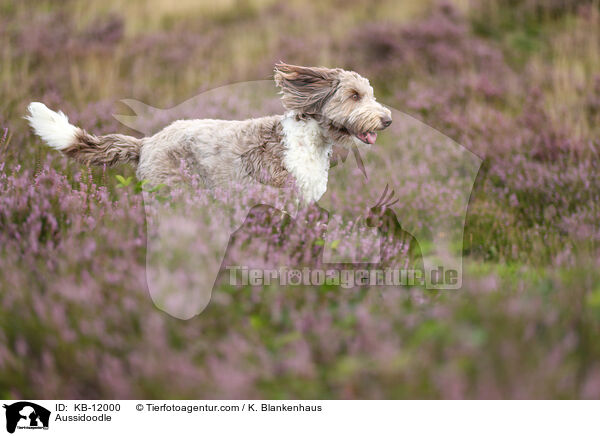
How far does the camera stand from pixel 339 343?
8.53 ft

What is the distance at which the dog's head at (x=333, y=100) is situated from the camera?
4.48 metres

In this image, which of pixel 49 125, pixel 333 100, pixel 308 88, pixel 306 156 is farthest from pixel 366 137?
pixel 49 125

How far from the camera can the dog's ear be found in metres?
4.52

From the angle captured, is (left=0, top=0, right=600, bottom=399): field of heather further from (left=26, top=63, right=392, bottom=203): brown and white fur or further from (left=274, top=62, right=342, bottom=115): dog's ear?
(left=274, top=62, right=342, bottom=115): dog's ear

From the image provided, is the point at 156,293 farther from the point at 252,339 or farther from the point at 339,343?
the point at 339,343

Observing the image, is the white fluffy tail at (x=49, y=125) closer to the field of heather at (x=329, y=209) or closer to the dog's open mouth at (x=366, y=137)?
the field of heather at (x=329, y=209)

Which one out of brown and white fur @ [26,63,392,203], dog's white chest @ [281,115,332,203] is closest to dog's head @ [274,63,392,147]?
brown and white fur @ [26,63,392,203]

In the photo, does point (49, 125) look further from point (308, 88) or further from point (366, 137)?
point (366, 137)

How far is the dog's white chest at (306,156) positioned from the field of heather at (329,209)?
717mm

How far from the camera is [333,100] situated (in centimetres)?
452

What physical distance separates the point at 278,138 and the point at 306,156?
1.03 feet

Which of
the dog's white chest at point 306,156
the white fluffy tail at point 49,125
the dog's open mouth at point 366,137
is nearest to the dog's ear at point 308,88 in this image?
the dog's white chest at point 306,156

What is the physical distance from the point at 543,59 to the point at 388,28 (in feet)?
8.90
